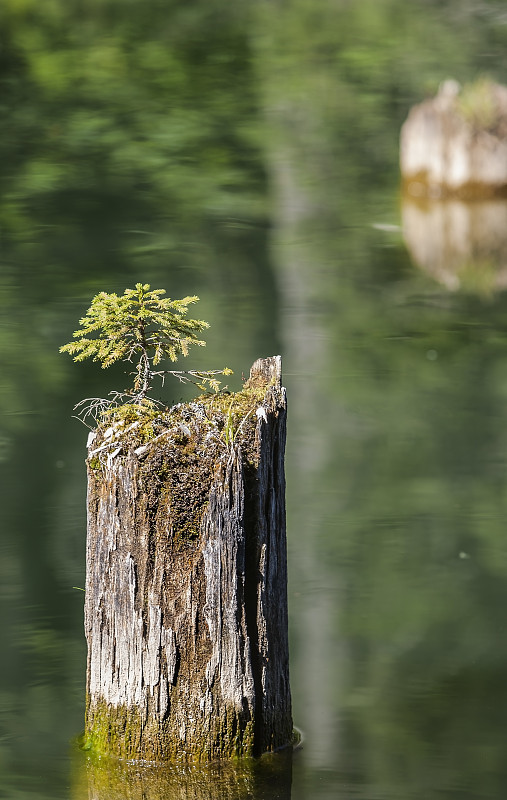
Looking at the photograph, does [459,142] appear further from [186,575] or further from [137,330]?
[186,575]

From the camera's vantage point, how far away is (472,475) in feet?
19.2

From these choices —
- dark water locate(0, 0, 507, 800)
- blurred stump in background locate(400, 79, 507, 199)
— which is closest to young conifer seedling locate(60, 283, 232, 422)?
dark water locate(0, 0, 507, 800)

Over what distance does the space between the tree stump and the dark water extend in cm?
18

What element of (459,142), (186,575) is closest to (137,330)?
(186,575)

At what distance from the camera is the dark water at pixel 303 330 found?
3932mm

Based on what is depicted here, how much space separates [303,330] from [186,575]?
5.18 m

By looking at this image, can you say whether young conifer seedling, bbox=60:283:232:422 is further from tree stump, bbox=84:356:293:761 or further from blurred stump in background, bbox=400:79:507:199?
blurred stump in background, bbox=400:79:507:199

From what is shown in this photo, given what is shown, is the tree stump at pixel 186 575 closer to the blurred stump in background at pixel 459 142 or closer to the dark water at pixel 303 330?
the dark water at pixel 303 330

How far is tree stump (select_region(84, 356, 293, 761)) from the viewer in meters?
3.06

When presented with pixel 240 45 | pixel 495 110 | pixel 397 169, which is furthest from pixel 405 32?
pixel 495 110

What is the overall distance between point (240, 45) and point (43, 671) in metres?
13.6

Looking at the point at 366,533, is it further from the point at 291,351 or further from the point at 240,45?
the point at 240,45

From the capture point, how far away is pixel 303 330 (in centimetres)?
812

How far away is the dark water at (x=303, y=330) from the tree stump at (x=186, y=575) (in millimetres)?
184
